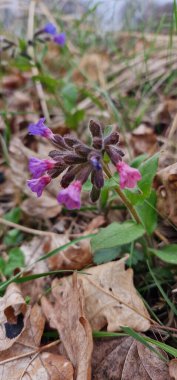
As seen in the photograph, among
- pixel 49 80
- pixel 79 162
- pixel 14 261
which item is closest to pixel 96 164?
pixel 79 162

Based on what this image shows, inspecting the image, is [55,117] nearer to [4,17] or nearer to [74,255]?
[74,255]

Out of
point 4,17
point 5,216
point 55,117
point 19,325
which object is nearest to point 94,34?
point 55,117

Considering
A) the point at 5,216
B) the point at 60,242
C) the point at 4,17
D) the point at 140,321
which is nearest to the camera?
the point at 140,321

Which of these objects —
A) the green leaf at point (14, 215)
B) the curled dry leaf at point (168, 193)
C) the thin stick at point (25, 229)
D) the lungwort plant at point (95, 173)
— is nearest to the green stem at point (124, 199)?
the lungwort plant at point (95, 173)

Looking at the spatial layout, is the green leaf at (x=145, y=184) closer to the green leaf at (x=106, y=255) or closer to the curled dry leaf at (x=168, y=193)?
the curled dry leaf at (x=168, y=193)

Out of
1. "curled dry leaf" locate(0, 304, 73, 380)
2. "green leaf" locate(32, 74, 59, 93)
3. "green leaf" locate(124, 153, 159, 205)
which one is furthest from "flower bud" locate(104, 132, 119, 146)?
"green leaf" locate(32, 74, 59, 93)

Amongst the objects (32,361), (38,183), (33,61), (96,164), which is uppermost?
(33,61)

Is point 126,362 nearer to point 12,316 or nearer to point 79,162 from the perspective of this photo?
point 12,316
